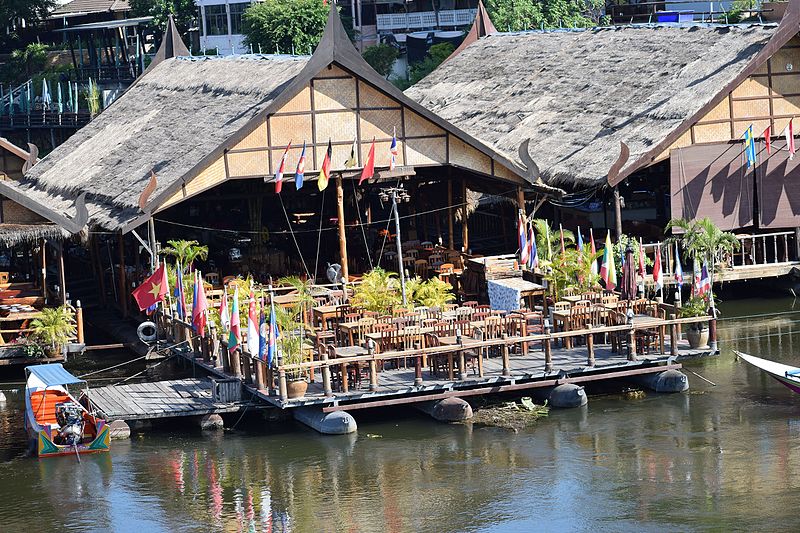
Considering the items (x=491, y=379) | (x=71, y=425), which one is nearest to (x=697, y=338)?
(x=491, y=379)

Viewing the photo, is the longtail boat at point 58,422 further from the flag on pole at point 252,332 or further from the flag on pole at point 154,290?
the flag on pole at point 154,290

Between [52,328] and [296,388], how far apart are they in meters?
7.88

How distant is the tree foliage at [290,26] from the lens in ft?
238

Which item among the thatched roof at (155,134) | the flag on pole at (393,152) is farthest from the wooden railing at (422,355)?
the flag on pole at (393,152)

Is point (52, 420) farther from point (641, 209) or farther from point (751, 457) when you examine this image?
point (641, 209)

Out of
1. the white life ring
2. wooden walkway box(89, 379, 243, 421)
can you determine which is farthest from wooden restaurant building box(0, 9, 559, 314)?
wooden walkway box(89, 379, 243, 421)

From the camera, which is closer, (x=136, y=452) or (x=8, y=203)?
(x=136, y=452)

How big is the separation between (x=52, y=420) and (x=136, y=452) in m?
1.84

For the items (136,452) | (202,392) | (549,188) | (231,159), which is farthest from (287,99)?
(136,452)

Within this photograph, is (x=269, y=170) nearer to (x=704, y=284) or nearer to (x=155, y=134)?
(x=155, y=134)

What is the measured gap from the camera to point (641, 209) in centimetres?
4469

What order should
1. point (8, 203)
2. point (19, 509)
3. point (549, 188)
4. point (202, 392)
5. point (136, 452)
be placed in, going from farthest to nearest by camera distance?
point (549, 188)
point (8, 203)
point (202, 392)
point (136, 452)
point (19, 509)

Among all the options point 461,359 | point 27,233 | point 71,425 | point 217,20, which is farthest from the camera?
point 217,20

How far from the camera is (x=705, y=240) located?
36156mm
